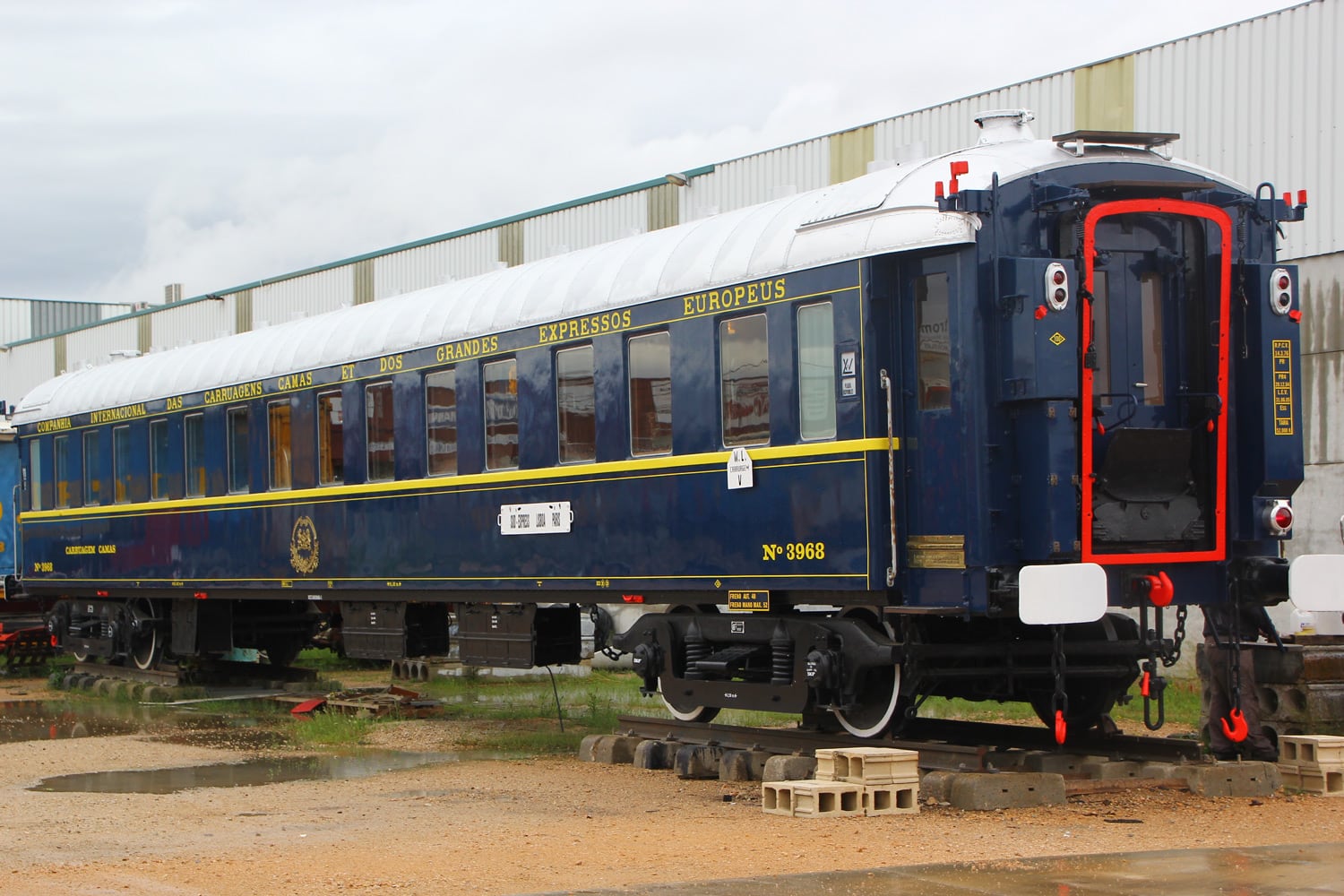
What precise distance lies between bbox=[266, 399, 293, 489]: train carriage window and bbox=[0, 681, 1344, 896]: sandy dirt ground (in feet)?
19.0

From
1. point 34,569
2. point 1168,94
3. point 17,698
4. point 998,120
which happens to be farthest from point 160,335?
point 998,120

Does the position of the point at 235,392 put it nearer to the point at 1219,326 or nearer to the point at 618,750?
the point at 618,750

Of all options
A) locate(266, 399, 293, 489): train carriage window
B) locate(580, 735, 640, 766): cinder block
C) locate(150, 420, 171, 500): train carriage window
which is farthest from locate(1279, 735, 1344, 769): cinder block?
locate(150, 420, 171, 500): train carriage window

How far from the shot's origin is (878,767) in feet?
31.3

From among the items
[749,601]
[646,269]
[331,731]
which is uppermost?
[646,269]

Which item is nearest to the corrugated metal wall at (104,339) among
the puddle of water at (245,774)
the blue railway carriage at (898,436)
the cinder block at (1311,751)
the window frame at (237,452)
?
the window frame at (237,452)

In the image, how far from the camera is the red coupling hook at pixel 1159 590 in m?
10.2

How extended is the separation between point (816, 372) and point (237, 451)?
9022 mm

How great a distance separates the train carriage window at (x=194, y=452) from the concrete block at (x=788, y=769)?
9.95 meters

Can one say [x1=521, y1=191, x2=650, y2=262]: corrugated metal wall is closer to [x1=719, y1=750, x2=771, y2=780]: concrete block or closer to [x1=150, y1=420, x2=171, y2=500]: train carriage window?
[x1=150, y1=420, x2=171, y2=500]: train carriage window

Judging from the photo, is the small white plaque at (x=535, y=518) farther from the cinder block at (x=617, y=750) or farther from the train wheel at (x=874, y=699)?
the train wheel at (x=874, y=699)

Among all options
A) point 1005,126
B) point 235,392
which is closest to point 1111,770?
point 1005,126

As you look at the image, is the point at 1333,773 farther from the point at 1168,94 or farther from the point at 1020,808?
the point at 1168,94

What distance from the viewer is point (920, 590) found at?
10461mm
